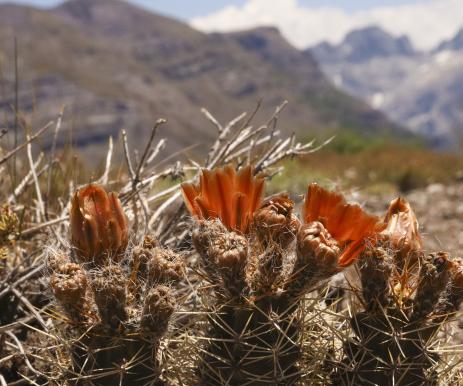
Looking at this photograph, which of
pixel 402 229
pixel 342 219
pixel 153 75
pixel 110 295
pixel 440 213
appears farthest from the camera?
pixel 153 75

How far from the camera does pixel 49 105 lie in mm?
88500

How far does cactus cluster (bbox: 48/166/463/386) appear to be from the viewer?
5.12 feet

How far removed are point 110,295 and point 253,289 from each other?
37cm

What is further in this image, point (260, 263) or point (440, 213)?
point (440, 213)

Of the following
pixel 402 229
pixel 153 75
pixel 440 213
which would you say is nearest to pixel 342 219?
pixel 402 229

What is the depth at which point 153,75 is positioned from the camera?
135125mm

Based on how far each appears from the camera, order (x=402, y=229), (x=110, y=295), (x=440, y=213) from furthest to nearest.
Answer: (x=440, y=213) < (x=402, y=229) < (x=110, y=295)

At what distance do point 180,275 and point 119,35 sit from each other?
178 metres

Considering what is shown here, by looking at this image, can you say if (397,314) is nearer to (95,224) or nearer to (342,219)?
(342,219)

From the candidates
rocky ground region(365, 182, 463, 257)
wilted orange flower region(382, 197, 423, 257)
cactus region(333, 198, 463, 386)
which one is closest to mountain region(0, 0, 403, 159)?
rocky ground region(365, 182, 463, 257)

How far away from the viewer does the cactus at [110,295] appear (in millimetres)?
1540

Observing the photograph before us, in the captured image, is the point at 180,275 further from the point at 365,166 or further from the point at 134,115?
the point at 134,115

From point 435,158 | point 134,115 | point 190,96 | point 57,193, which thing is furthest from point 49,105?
point 57,193

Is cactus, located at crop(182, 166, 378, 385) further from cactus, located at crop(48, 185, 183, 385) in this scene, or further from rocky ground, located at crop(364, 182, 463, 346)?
rocky ground, located at crop(364, 182, 463, 346)
